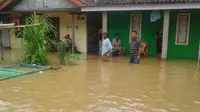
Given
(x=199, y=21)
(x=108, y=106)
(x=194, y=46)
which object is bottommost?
→ (x=108, y=106)

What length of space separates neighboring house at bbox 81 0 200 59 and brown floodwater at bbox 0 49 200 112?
3.08 m

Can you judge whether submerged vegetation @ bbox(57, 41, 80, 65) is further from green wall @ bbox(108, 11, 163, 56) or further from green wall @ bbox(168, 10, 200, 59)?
green wall @ bbox(168, 10, 200, 59)

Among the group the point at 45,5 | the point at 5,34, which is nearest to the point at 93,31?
the point at 45,5

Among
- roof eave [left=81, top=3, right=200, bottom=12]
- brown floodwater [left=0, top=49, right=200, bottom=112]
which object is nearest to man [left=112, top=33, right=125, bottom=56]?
roof eave [left=81, top=3, right=200, bottom=12]

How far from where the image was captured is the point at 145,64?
11.2 metres

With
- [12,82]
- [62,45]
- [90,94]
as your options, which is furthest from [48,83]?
[62,45]

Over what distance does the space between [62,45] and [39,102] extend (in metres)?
5.17

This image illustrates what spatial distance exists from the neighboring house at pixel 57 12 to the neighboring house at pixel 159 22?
1.80 metres

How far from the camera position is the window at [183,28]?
13.1m

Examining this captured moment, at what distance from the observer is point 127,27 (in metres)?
14.5

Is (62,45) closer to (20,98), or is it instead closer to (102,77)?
(102,77)

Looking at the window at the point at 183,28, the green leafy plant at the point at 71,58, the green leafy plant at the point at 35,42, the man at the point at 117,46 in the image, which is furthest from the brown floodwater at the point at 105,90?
the man at the point at 117,46

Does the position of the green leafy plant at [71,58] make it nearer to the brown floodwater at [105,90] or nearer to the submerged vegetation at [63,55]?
the submerged vegetation at [63,55]

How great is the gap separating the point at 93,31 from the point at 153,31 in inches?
165
